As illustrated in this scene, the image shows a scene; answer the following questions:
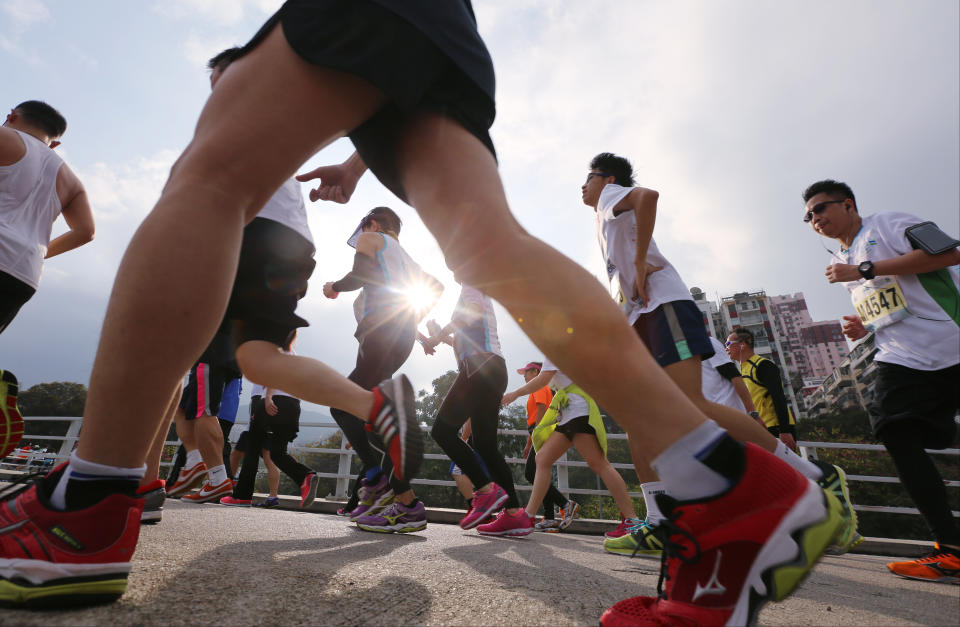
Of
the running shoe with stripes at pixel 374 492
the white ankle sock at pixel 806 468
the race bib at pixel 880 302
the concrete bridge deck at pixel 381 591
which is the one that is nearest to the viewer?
the concrete bridge deck at pixel 381 591

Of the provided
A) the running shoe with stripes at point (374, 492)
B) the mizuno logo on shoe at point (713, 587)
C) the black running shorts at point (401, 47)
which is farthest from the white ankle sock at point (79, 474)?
the running shoe with stripes at point (374, 492)

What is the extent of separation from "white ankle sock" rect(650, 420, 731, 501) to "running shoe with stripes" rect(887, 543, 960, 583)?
288 cm

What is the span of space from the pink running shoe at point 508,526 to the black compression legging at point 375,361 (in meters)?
1.03

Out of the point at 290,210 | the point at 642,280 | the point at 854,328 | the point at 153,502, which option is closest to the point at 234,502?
the point at 153,502

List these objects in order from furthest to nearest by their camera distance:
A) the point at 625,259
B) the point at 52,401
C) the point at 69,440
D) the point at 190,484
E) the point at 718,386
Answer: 1. the point at 52,401
2. the point at 69,440
3. the point at 718,386
4. the point at 190,484
5. the point at 625,259

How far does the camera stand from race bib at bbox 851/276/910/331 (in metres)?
3.04

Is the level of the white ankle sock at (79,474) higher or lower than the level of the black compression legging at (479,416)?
lower

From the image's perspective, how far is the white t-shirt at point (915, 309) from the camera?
112 inches

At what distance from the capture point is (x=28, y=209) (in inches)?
105

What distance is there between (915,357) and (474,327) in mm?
3077

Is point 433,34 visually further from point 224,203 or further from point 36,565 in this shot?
point 36,565

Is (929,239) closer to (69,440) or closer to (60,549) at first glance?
(60,549)

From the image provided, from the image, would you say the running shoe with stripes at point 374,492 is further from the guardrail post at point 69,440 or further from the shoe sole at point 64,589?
the guardrail post at point 69,440

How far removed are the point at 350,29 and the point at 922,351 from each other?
11.8ft
